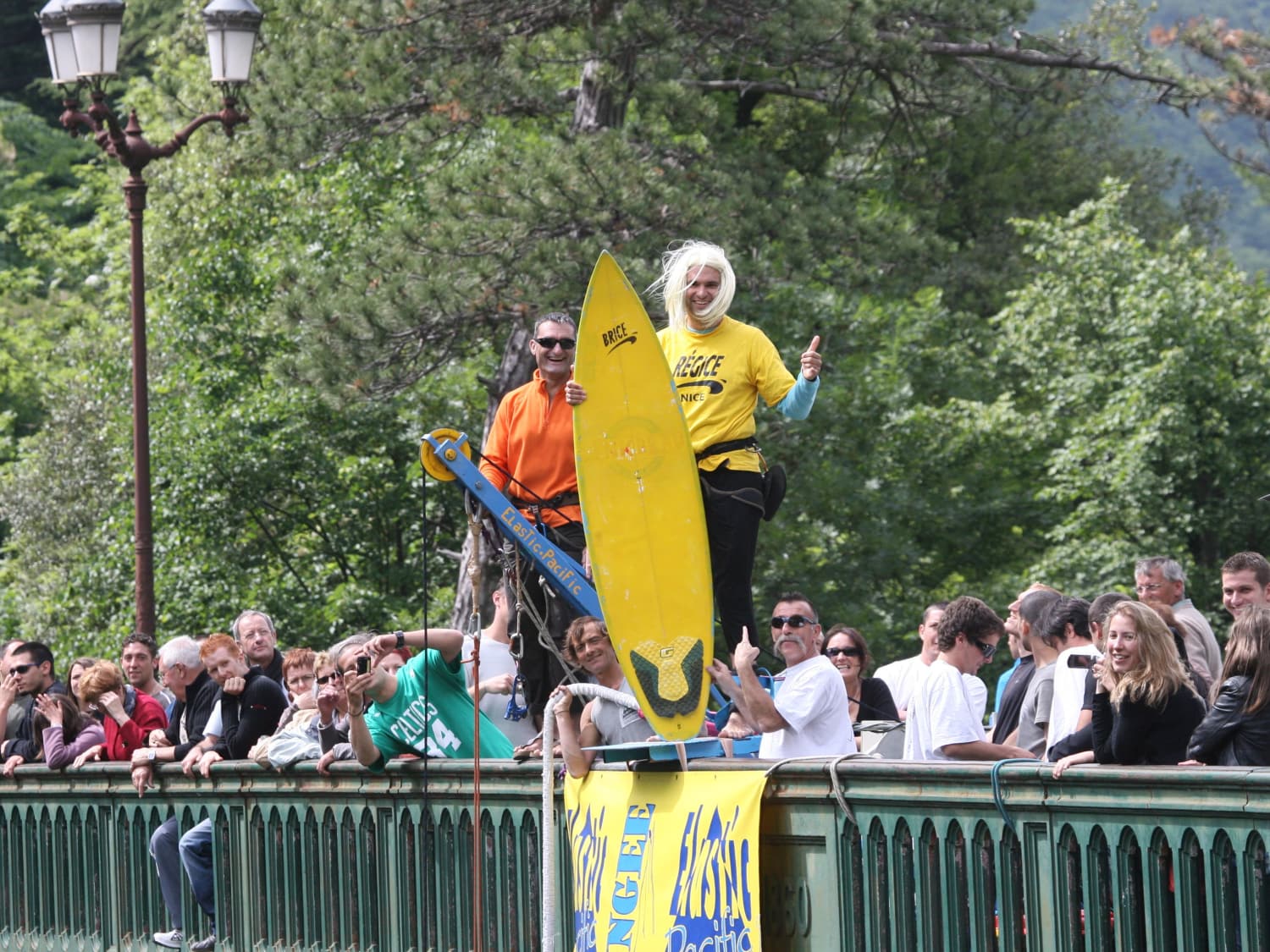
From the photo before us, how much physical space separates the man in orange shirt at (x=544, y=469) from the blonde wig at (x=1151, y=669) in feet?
9.86

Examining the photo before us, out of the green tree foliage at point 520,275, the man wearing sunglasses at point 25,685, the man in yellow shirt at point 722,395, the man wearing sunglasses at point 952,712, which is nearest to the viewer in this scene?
the man wearing sunglasses at point 952,712

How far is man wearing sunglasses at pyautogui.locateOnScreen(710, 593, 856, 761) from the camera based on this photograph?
6.99 metres

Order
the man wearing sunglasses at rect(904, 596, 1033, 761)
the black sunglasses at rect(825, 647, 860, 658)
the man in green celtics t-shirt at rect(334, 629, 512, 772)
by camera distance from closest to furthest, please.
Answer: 1. the man wearing sunglasses at rect(904, 596, 1033, 761)
2. the man in green celtics t-shirt at rect(334, 629, 512, 772)
3. the black sunglasses at rect(825, 647, 860, 658)

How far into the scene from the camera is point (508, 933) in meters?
7.71

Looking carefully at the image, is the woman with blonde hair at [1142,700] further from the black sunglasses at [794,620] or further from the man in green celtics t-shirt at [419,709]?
the man in green celtics t-shirt at [419,709]

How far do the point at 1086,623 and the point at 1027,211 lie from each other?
2901 cm

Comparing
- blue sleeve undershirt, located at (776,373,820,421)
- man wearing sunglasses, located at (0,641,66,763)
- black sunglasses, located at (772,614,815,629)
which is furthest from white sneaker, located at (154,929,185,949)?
blue sleeve undershirt, located at (776,373,820,421)

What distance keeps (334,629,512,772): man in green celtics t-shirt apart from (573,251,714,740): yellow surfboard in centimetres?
92

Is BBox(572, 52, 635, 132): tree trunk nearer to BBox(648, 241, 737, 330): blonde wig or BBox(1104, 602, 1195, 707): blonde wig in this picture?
BBox(648, 241, 737, 330): blonde wig

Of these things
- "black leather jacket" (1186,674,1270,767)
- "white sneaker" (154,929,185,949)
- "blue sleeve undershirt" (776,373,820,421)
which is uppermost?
"blue sleeve undershirt" (776,373,820,421)

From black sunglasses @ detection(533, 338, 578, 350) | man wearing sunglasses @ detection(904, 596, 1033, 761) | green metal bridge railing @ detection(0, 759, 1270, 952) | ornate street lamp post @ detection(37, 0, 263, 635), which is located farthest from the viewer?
ornate street lamp post @ detection(37, 0, 263, 635)

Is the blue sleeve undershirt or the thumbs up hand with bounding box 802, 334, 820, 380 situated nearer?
the thumbs up hand with bounding box 802, 334, 820, 380

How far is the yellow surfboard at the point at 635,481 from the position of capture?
7215 mm

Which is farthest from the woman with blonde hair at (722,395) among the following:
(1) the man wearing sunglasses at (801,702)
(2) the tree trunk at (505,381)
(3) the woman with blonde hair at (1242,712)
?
(2) the tree trunk at (505,381)
